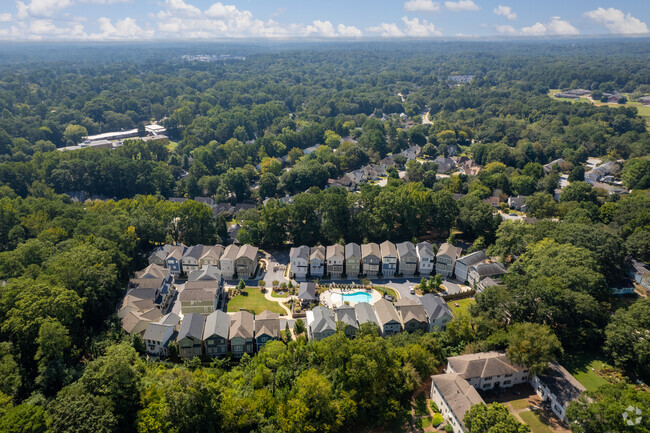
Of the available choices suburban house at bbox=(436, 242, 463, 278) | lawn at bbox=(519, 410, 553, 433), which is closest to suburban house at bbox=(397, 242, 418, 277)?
suburban house at bbox=(436, 242, 463, 278)

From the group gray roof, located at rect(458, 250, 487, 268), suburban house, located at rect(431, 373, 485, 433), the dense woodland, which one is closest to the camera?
the dense woodland

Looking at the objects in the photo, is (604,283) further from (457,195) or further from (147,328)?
(147,328)

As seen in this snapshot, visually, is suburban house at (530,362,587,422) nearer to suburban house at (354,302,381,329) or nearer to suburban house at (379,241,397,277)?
suburban house at (354,302,381,329)

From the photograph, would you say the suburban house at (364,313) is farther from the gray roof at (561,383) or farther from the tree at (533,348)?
the gray roof at (561,383)

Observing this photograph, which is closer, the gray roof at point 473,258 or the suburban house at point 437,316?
the suburban house at point 437,316

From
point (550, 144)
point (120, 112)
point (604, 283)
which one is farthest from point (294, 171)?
point (120, 112)

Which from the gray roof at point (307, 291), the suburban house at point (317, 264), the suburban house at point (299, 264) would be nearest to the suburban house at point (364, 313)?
the gray roof at point (307, 291)
